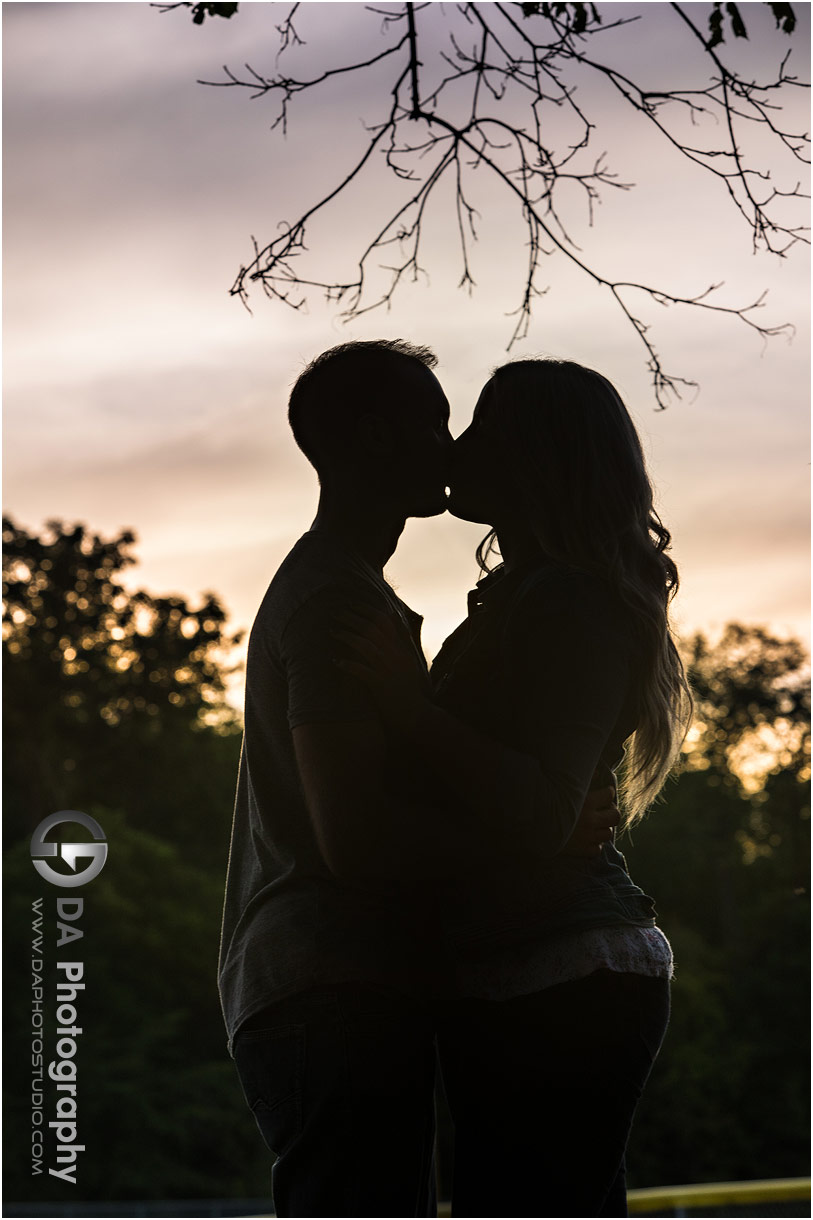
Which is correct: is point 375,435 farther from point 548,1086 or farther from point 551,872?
point 548,1086

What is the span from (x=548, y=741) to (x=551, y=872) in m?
0.27

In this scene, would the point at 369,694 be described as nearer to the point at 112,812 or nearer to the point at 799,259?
the point at 799,259

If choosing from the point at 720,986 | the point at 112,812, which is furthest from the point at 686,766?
the point at 112,812

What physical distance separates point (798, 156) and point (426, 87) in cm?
83

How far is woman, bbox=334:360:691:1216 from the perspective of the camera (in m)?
2.01

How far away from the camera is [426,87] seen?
2695 mm

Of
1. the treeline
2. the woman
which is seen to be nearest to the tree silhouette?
the woman

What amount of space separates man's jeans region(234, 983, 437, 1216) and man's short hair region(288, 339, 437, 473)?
102 centimetres

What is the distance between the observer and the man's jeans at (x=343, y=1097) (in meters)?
1.98

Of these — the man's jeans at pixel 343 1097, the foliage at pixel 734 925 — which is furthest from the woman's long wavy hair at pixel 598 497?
the foliage at pixel 734 925

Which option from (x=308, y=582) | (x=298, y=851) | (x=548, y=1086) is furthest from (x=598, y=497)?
(x=548, y=1086)

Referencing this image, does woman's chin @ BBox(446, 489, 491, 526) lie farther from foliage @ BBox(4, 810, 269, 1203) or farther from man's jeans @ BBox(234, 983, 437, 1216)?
foliage @ BBox(4, 810, 269, 1203)

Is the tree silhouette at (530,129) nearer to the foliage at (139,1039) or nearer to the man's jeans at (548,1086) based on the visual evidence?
the man's jeans at (548,1086)

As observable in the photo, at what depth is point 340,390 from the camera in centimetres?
233
